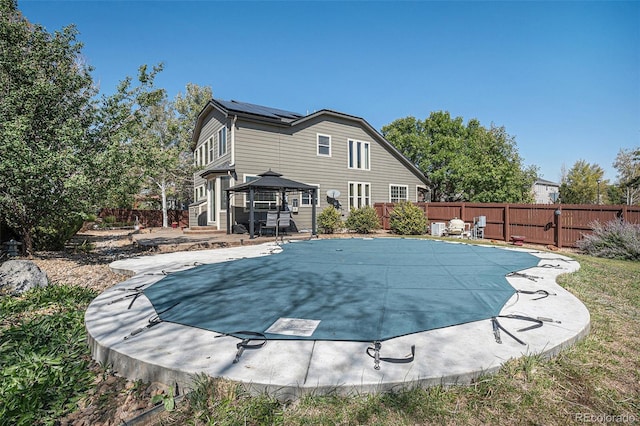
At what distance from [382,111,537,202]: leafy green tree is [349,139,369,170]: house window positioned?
11.4m

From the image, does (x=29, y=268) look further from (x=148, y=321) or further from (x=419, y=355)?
(x=419, y=355)

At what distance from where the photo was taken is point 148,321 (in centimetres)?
305

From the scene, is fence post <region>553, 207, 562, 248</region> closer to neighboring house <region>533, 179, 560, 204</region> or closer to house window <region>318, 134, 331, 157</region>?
house window <region>318, 134, 331, 157</region>

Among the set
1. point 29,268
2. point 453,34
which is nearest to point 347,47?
point 453,34

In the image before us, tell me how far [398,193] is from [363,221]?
226 inches

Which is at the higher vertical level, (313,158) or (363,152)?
(363,152)

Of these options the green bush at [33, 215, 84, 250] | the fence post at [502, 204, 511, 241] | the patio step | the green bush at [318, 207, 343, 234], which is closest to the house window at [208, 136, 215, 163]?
the patio step

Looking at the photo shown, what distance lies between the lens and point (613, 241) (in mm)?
8641

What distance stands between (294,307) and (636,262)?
958cm

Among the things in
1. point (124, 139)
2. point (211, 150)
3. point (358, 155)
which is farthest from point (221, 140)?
point (124, 139)

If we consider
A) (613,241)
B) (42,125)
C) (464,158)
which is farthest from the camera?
(464,158)

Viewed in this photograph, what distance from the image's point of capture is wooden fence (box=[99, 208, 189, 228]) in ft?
76.3

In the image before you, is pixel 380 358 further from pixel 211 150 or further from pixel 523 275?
pixel 211 150

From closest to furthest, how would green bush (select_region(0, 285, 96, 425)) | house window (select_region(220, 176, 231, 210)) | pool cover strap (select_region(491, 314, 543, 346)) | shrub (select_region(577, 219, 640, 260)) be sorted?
green bush (select_region(0, 285, 96, 425)) < pool cover strap (select_region(491, 314, 543, 346)) < shrub (select_region(577, 219, 640, 260)) < house window (select_region(220, 176, 231, 210))
